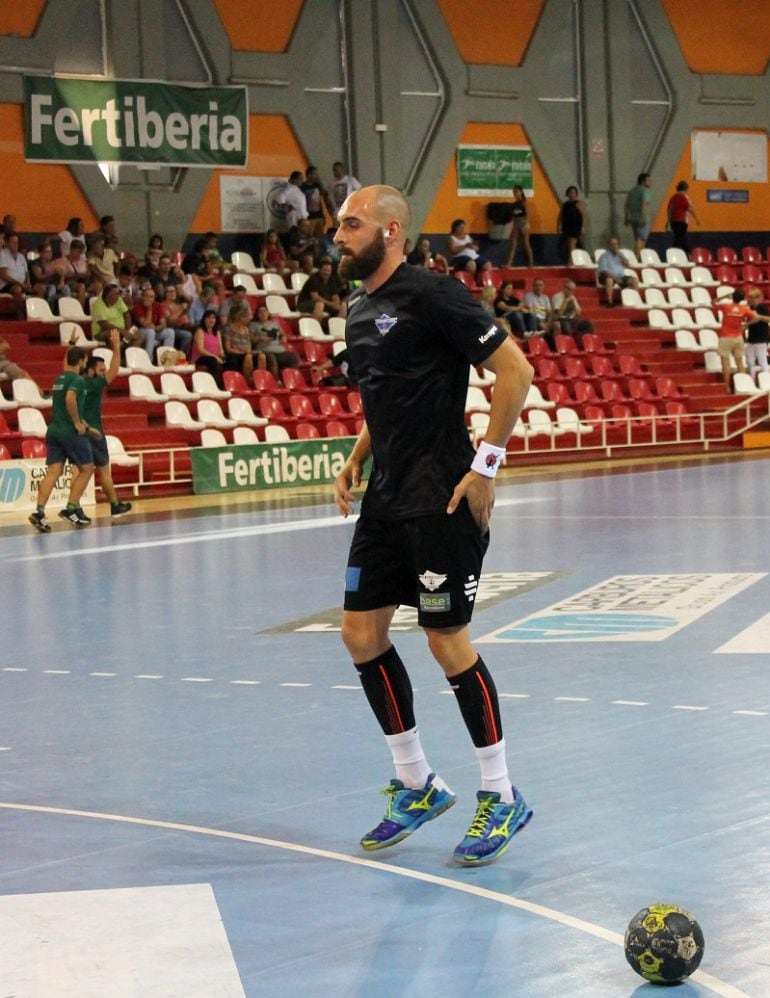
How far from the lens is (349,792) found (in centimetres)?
582

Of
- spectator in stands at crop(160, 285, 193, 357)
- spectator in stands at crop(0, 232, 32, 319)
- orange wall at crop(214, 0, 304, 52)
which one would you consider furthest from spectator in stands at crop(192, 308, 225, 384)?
orange wall at crop(214, 0, 304, 52)

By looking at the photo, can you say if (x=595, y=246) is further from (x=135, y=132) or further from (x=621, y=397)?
(x=135, y=132)

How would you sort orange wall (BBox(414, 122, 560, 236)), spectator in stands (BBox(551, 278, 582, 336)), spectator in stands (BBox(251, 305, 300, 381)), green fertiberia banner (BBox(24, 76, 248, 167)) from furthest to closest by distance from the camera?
orange wall (BBox(414, 122, 560, 236)) → spectator in stands (BBox(551, 278, 582, 336)) → green fertiberia banner (BBox(24, 76, 248, 167)) → spectator in stands (BBox(251, 305, 300, 381))

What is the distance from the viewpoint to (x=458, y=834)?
17.4 feet

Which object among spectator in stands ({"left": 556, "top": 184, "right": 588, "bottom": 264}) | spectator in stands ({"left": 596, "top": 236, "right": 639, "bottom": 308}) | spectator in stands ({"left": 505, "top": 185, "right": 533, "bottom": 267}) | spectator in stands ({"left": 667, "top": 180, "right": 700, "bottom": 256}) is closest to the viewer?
spectator in stands ({"left": 596, "top": 236, "right": 639, "bottom": 308})

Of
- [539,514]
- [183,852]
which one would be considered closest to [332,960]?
[183,852]

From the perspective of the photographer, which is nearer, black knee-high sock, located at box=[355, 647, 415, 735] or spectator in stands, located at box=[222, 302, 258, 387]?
black knee-high sock, located at box=[355, 647, 415, 735]

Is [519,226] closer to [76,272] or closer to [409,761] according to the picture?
[76,272]

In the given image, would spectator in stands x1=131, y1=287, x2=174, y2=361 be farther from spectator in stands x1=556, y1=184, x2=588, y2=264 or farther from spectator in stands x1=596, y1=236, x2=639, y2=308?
spectator in stands x1=556, y1=184, x2=588, y2=264

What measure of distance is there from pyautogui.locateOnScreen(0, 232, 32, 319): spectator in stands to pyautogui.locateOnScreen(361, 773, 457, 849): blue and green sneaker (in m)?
19.8

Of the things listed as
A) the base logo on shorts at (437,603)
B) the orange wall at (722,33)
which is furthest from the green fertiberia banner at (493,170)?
the base logo on shorts at (437,603)

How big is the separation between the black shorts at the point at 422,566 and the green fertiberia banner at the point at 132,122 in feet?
77.5

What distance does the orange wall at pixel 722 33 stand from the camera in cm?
3606

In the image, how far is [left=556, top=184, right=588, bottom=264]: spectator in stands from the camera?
107 ft
